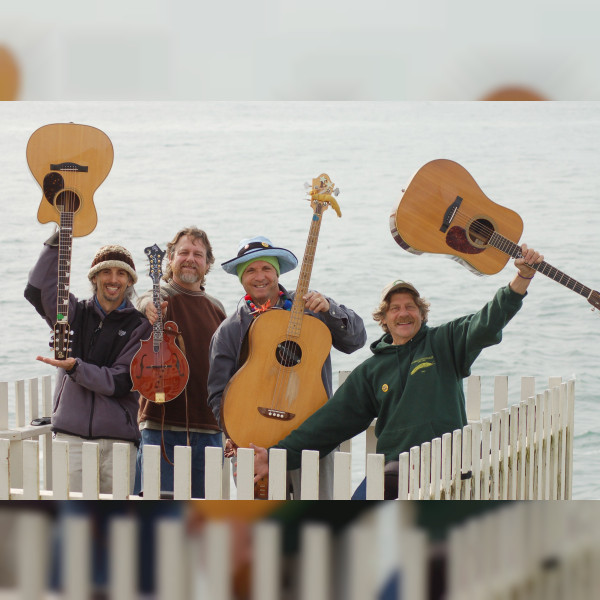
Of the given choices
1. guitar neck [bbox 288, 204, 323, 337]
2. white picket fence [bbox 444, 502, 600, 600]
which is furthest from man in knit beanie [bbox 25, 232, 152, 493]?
white picket fence [bbox 444, 502, 600, 600]

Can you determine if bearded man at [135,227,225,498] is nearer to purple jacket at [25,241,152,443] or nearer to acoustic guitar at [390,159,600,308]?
purple jacket at [25,241,152,443]

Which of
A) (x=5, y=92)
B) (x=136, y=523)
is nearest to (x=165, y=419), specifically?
(x=5, y=92)

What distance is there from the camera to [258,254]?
3281 mm

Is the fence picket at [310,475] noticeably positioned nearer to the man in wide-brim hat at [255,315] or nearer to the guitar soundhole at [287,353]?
the man in wide-brim hat at [255,315]

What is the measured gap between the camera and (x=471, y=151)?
52.5 feet

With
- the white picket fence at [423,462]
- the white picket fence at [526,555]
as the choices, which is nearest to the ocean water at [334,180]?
the white picket fence at [423,462]

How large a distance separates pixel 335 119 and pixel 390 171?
1330 millimetres

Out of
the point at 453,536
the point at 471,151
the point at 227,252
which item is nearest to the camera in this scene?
the point at 453,536

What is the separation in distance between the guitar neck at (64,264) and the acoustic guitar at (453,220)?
1.03 m

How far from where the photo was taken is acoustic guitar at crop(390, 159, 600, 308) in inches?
124

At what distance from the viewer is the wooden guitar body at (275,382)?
10.4ft

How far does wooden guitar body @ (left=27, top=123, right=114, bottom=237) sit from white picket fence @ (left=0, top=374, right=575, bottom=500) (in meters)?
0.75

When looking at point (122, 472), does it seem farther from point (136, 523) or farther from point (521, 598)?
point (521, 598)

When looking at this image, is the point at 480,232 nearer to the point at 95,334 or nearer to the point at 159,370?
the point at 159,370
